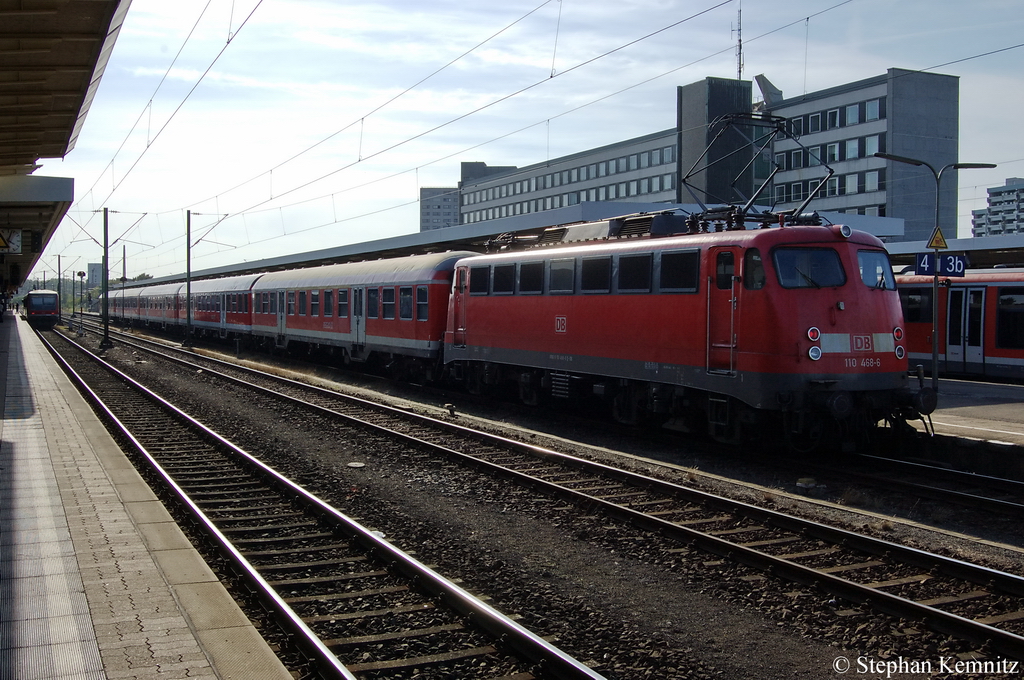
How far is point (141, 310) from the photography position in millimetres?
66250

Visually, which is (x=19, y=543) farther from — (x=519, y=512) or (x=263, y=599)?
(x=519, y=512)

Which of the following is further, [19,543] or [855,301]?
[855,301]

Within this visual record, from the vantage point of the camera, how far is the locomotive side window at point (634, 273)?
13.8 metres

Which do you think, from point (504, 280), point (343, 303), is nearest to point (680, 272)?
point (504, 280)

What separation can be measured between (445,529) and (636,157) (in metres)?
79.9

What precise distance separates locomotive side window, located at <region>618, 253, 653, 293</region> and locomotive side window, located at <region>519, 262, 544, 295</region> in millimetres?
2633

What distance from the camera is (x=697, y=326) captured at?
12727mm

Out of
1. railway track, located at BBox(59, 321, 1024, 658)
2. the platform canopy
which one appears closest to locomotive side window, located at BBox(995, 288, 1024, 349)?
railway track, located at BBox(59, 321, 1024, 658)

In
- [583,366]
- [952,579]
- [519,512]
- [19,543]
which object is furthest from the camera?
[583,366]

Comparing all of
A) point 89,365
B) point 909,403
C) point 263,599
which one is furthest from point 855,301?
point 89,365

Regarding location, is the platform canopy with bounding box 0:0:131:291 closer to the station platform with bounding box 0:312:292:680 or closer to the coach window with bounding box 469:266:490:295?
the station platform with bounding box 0:312:292:680

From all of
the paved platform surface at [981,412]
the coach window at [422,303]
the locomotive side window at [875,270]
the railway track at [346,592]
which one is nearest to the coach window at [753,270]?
the locomotive side window at [875,270]

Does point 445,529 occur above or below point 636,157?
below

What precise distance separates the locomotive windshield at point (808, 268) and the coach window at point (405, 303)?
13109 mm
